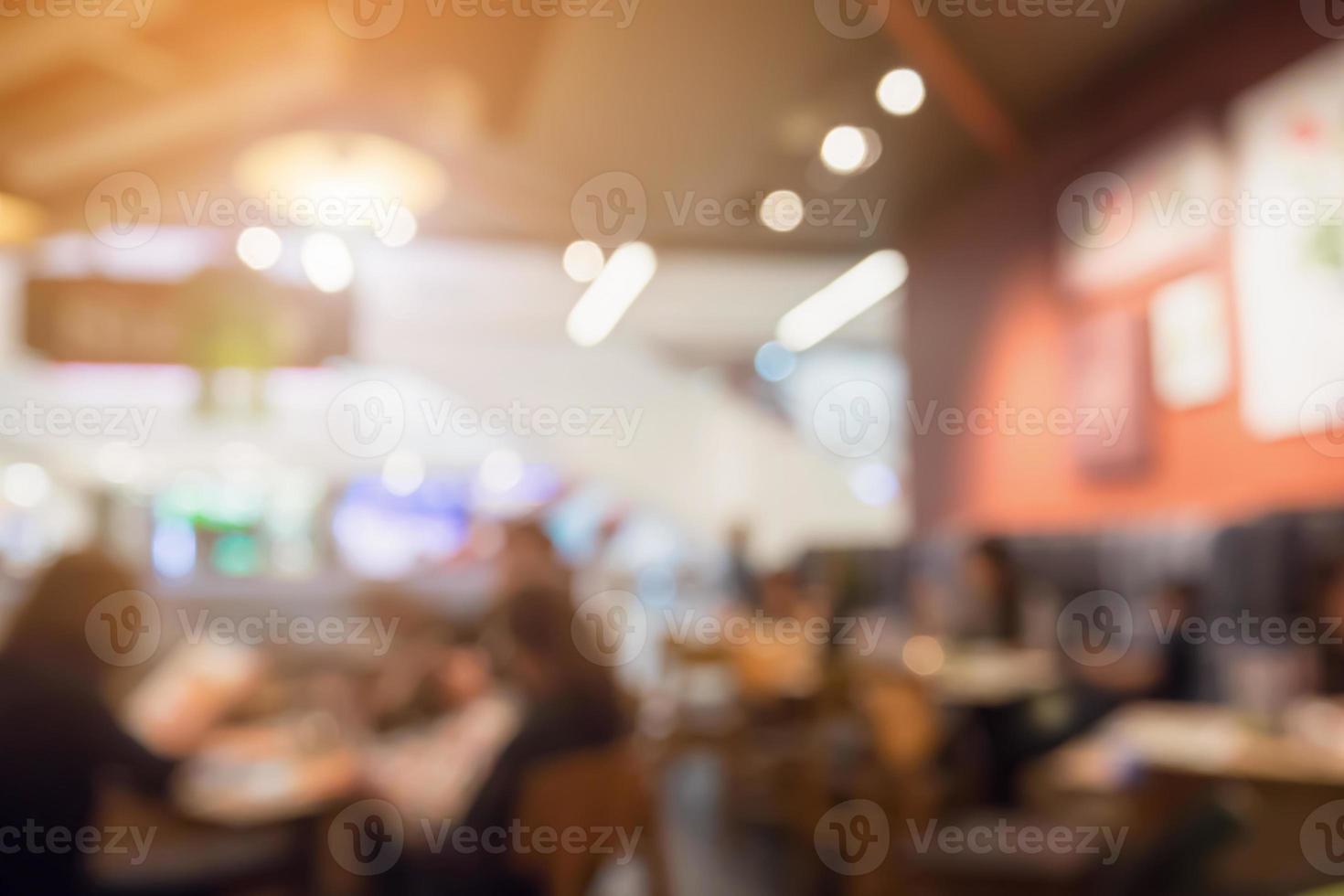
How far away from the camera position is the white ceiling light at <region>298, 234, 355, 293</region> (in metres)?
4.01

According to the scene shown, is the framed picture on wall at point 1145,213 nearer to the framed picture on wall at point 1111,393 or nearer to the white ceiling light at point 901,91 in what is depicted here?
the framed picture on wall at point 1111,393

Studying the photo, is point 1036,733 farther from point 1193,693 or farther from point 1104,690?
point 1193,693

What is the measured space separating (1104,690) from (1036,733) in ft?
1.07

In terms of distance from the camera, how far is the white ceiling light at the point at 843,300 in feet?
23.2

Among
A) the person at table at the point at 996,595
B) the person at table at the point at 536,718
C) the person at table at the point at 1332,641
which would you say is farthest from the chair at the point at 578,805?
the person at table at the point at 996,595

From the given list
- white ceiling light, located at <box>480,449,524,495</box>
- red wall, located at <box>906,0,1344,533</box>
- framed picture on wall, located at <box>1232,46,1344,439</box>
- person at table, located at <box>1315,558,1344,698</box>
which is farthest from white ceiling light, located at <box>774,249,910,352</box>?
person at table, located at <box>1315,558,1344,698</box>

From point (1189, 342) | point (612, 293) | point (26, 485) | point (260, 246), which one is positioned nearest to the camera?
point (26, 485)

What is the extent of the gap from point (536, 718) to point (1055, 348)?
379 cm

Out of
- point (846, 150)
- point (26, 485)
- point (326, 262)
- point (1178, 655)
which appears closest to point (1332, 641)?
point (1178, 655)

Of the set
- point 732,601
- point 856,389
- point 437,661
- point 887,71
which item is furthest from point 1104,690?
point 856,389

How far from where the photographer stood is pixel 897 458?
7094mm

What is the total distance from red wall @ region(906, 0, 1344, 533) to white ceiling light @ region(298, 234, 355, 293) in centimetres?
346

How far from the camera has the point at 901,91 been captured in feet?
14.7

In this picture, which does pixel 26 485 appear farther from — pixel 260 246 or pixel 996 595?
pixel 996 595
